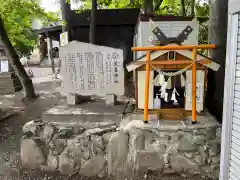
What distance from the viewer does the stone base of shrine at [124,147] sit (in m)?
3.64

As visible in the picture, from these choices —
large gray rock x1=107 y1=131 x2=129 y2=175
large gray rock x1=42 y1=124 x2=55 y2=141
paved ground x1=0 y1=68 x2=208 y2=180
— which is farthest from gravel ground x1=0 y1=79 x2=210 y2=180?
large gray rock x1=42 y1=124 x2=55 y2=141

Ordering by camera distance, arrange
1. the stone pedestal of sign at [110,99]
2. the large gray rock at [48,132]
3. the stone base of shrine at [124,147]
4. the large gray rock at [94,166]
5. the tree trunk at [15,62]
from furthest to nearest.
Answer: the tree trunk at [15,62]
the stone pedestal of sign at [110,99]
the large gray rock at [48,132]
the large gray rock at [94,166]
the stone base of shrine at [124,147]

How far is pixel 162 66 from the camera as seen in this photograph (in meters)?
3.72

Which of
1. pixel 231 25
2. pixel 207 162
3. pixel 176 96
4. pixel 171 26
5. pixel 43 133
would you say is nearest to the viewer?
pixel 231 25

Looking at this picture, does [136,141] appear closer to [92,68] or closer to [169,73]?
[169,73]

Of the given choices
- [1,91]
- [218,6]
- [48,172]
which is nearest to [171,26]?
[218,6]

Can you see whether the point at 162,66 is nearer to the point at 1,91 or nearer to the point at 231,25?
the point at 231,25

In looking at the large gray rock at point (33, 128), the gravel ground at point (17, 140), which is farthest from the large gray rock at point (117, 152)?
the large gray rock at point (33, 128)

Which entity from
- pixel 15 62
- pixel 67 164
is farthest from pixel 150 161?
pixel 15 62

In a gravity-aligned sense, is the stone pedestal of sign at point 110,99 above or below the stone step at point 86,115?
above

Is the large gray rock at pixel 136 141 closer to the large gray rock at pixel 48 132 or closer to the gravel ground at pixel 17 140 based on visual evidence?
the gravel ground at pixel 17 140

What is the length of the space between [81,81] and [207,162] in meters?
2.71

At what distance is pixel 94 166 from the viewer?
13.0ft

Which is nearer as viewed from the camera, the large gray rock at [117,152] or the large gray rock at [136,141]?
the large gray rock at [136,141]
